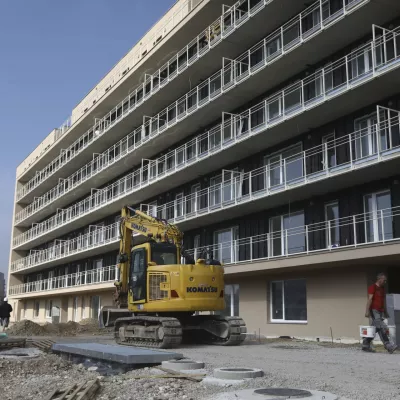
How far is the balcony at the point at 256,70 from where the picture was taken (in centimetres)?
1908

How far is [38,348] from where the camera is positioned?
699 inches

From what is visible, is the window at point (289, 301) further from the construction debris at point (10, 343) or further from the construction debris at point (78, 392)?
the construction debris at point (78, 392)

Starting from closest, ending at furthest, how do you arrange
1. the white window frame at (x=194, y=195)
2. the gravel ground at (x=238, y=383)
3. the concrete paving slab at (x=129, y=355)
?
the gravel ground at (x=238, y=383)
the concrete paving slab at (x=129, y=355)
the white window frame at (x=194, y=195)

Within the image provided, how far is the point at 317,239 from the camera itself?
1980 centimetres

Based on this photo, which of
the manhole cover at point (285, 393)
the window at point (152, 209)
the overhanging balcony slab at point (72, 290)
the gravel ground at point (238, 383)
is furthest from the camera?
the overhanging balcony slab at point (72, 290)

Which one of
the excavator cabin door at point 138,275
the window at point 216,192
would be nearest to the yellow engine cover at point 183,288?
the excavator cabin door at point 138,275

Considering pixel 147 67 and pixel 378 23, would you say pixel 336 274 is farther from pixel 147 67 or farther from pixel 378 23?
pixel 147 67

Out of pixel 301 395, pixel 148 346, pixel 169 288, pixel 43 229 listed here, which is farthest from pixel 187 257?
pixel 43 229

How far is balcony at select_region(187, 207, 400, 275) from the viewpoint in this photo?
16531mm

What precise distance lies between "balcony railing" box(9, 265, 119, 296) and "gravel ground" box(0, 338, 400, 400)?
62.1 feet

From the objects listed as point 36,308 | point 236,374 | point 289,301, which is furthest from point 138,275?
point 36,308

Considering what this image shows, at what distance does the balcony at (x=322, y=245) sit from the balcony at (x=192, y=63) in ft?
28.6

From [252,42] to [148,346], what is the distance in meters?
14.7

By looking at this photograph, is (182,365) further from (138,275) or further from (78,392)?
(138,275)
